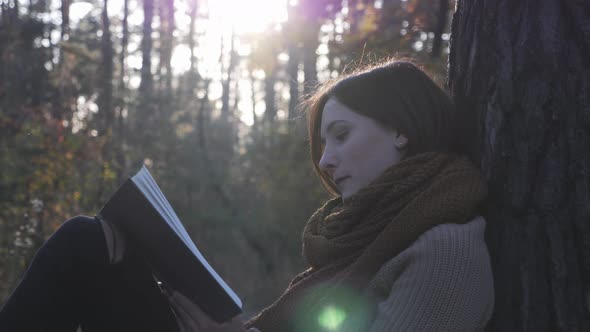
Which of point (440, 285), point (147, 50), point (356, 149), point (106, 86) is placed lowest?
point (106, 86)

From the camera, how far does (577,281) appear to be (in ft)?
5.99

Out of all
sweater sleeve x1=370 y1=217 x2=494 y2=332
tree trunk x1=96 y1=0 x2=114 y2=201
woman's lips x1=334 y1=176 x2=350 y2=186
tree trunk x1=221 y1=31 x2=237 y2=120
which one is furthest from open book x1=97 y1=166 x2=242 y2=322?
tree trunk x1=221 y1=31 x2=237 y2=120

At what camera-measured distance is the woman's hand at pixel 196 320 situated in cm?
203

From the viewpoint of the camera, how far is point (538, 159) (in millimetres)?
1918

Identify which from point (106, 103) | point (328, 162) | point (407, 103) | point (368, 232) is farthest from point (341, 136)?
point (106, 103)

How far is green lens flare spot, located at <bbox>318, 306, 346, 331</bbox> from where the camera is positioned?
2014 millimetres

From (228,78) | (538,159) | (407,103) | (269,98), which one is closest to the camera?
(538,159)

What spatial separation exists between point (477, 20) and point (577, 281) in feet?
2.97

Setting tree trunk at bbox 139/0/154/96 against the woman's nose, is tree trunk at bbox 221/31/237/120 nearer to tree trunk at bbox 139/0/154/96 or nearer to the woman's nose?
tree trunk at bbox 139/0/154/96

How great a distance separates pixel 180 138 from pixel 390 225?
39.5 ft

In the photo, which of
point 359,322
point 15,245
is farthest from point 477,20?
point 15,245

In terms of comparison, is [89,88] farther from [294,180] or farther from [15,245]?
[15,245]

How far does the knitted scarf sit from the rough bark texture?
116 millimetres

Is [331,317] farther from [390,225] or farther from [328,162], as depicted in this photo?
[328,162]
